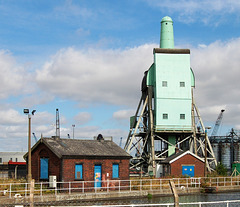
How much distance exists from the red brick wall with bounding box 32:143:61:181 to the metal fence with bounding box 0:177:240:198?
1267mm

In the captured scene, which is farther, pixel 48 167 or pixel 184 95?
pixel 184 95

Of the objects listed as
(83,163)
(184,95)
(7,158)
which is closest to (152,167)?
(184,95)

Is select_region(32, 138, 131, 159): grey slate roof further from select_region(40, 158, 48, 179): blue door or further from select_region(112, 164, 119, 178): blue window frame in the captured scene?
select_region(40, 158, 48, 179): blue door

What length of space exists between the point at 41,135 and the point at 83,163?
469cm

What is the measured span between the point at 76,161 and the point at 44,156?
3.35 metres

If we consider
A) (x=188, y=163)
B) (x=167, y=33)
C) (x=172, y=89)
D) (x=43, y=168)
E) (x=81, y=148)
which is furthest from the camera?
(x=167, y=33)

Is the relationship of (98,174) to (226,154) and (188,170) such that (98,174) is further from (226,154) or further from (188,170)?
(226,154)

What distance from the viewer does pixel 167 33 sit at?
63562mm

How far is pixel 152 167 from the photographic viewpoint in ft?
197

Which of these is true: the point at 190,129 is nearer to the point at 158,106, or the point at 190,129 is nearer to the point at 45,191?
the point at 158,106

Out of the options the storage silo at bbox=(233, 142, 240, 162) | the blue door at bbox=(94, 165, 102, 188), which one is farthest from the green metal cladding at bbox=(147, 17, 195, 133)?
the storage silo at bbox=(233, 142, 240, 162)

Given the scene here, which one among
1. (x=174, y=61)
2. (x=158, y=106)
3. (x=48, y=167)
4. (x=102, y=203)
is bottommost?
(x=102, y=203)

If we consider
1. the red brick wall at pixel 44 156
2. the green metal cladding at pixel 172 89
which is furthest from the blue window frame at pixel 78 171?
the green metal cladding at pixel 172 89

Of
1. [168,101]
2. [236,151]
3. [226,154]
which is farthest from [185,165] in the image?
[226,154]
